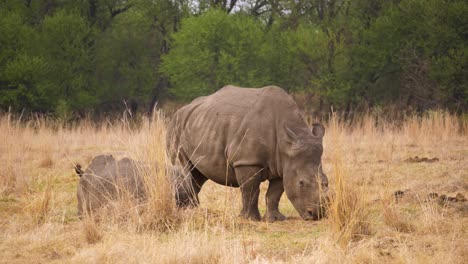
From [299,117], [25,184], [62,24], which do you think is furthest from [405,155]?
[62,24]

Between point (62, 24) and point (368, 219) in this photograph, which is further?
point (62, 24)

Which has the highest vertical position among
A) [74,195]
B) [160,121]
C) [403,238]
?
[160,121]

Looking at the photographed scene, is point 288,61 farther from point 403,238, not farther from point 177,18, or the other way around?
point 403,238

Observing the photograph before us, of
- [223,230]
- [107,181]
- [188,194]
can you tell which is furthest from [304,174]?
[107,181]

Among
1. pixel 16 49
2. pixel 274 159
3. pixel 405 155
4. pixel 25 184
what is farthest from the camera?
pixel 16 49

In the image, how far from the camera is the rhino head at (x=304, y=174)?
22.4ft

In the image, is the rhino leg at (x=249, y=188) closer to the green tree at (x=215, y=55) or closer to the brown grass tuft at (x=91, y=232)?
the brown grass tuft at (x=91, y=232)

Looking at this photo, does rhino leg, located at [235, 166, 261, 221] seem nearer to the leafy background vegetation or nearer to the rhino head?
the rhino head

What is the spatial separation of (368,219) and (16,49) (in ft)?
73.9

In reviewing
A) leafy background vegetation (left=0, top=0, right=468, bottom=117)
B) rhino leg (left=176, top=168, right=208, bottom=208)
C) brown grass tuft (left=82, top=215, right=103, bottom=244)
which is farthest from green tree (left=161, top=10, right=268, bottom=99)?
brown grass tuft (left=82, top=215, right=103, bottom=244)

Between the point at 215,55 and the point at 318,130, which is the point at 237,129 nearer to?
the point at 318,130

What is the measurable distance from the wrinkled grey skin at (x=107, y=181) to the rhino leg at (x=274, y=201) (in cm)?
127

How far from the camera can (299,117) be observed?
7.33m

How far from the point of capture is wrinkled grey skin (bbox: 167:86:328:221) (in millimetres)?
6934
